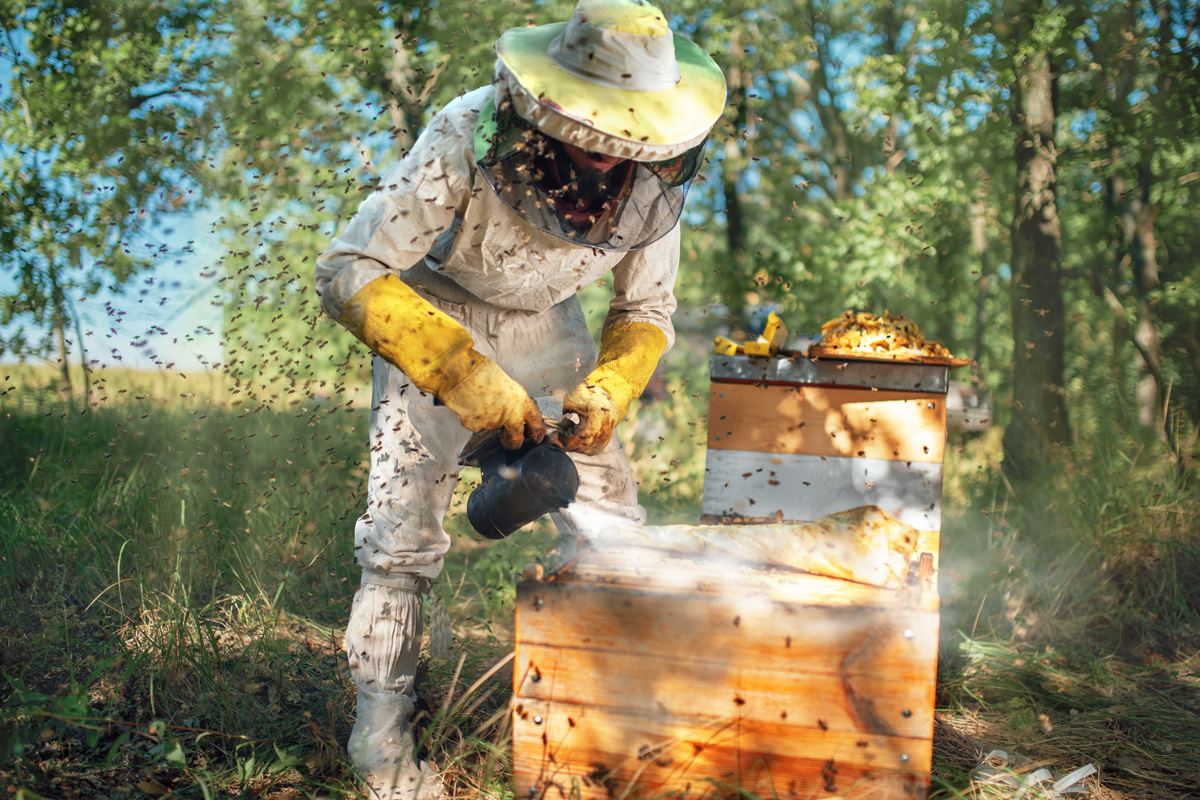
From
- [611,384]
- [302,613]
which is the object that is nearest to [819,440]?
[611,384]

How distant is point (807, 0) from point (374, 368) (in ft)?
20.3

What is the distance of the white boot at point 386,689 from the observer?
188cm

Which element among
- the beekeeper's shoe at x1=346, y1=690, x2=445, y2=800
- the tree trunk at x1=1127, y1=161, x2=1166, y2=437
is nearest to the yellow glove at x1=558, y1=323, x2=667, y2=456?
the beekeeper's shoe at x1=346, y1=690, x2=445, y2=800

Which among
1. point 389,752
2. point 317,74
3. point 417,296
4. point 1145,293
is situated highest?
point 317,74

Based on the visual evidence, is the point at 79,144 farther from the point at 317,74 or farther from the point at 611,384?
the point at 611,384

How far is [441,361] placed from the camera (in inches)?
71.1

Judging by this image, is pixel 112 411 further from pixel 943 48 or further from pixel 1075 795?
pixel 943 48

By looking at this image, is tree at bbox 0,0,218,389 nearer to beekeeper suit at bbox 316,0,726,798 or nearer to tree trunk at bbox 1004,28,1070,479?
beekeeper suit at bbox 316,0,726,798

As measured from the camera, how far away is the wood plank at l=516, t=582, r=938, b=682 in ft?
4.84

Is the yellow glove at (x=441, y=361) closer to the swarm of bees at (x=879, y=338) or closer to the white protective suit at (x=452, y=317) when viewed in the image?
the white protective suit at (x=452, y=317)

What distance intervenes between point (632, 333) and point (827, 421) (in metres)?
1.20

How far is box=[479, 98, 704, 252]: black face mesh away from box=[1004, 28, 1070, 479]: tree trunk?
3.32 meters

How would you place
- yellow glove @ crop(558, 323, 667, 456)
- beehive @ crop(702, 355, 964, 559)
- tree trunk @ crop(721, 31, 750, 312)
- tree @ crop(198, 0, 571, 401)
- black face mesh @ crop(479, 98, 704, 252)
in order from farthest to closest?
1. tree trunk @ crop(721, 31, 750, 312)
2. tree @ crop(198, 0, 571, 401)
3. beehive @ crop(702, 355, 964, 559)
4. yellow glove @ crop(558, 323, 667, 456)
5. black face mesh @ crop(479, 98, 704, 252)

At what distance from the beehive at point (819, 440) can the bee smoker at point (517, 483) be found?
136cm
